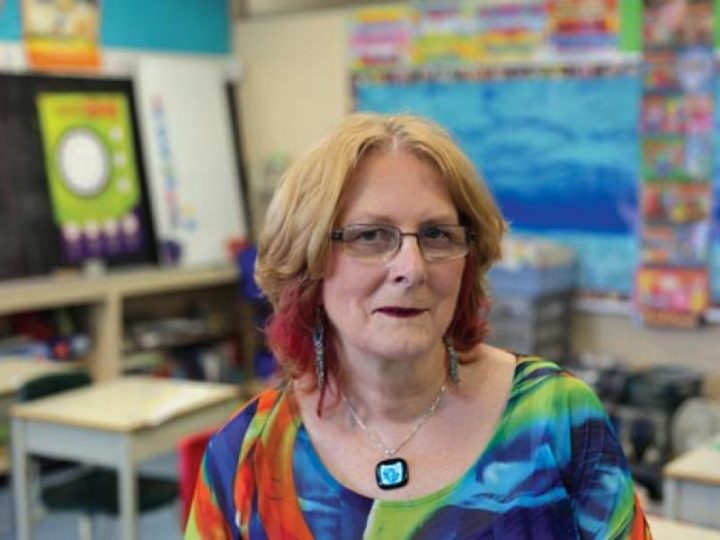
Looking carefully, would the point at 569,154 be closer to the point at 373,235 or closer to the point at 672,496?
the point at 672,496

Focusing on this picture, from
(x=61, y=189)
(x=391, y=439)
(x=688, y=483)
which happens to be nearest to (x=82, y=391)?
(x=61, y=189)

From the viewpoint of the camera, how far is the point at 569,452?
4.74 ft

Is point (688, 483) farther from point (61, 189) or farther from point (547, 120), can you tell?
point (61, 189)

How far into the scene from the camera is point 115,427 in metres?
3.17

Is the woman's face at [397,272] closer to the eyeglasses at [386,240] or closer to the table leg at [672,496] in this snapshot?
the eyeglasses at [386,240]

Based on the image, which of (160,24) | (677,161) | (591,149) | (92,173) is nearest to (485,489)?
(677,161)

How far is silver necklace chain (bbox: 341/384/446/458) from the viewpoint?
152 cm

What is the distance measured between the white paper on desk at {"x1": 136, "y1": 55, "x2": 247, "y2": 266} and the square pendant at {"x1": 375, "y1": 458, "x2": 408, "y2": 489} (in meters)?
4.35

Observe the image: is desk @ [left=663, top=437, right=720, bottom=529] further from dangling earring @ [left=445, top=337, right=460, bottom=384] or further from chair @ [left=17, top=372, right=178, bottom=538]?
chair @ [left=17, top=372, right=178, bottom=538]

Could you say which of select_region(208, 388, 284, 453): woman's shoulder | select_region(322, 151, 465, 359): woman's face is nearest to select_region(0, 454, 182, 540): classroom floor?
select_region(208, 388, 284, 453): woman's shoulder

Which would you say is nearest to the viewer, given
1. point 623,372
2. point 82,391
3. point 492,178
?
point 82,391

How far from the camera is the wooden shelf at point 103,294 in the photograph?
4820mm

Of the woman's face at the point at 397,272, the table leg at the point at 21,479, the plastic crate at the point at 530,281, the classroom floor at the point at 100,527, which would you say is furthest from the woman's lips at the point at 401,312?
the plastic crate at the point at 530,281

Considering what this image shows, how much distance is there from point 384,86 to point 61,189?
74.3 inches
